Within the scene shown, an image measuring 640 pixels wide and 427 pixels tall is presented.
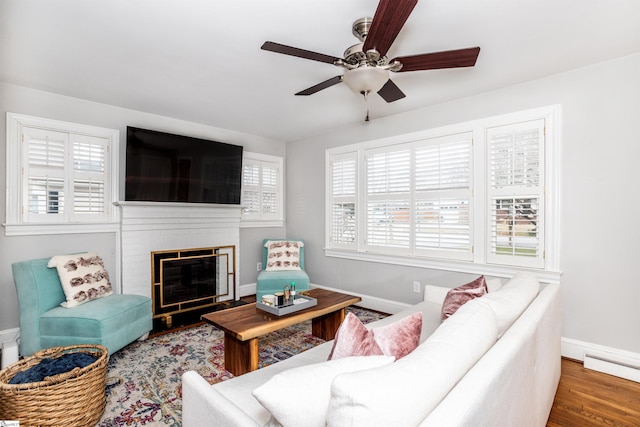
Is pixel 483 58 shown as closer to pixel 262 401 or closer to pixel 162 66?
pixel 162 66

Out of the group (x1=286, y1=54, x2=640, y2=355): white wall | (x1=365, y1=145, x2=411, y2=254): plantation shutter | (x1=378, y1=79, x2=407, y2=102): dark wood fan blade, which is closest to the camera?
(x1=378, y1=79, x2=407, y2=102): dark wood fan blade

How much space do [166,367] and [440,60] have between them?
10.1 ft

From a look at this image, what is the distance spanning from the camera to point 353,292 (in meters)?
4.35

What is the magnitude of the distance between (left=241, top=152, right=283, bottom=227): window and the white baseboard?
397 centimetres

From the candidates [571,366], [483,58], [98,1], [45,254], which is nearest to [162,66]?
[98,1]

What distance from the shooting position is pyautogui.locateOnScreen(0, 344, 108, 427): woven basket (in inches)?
66.4

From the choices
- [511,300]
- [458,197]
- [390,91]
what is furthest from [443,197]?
[511,300]

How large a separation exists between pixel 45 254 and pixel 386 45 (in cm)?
372

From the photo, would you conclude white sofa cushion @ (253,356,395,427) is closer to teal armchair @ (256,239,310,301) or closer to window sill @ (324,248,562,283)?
window sill @ (324,248,562,283)

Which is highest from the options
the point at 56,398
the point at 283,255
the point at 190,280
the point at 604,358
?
the point at 283,255

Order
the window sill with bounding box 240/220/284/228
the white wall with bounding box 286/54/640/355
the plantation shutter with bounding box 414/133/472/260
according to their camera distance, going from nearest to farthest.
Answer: the white wall with bounding box 286/54/640/355 < the plantation shutter with bounding box 414/133/472/260 < the window sill with bounding box 240/220/284/228

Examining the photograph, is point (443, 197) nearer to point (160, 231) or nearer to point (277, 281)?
point (277, 281)

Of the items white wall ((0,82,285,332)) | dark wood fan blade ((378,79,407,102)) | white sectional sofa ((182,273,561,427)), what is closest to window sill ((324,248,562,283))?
white sectional sofa ((182,273,561,427))

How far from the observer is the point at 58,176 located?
128 inches
